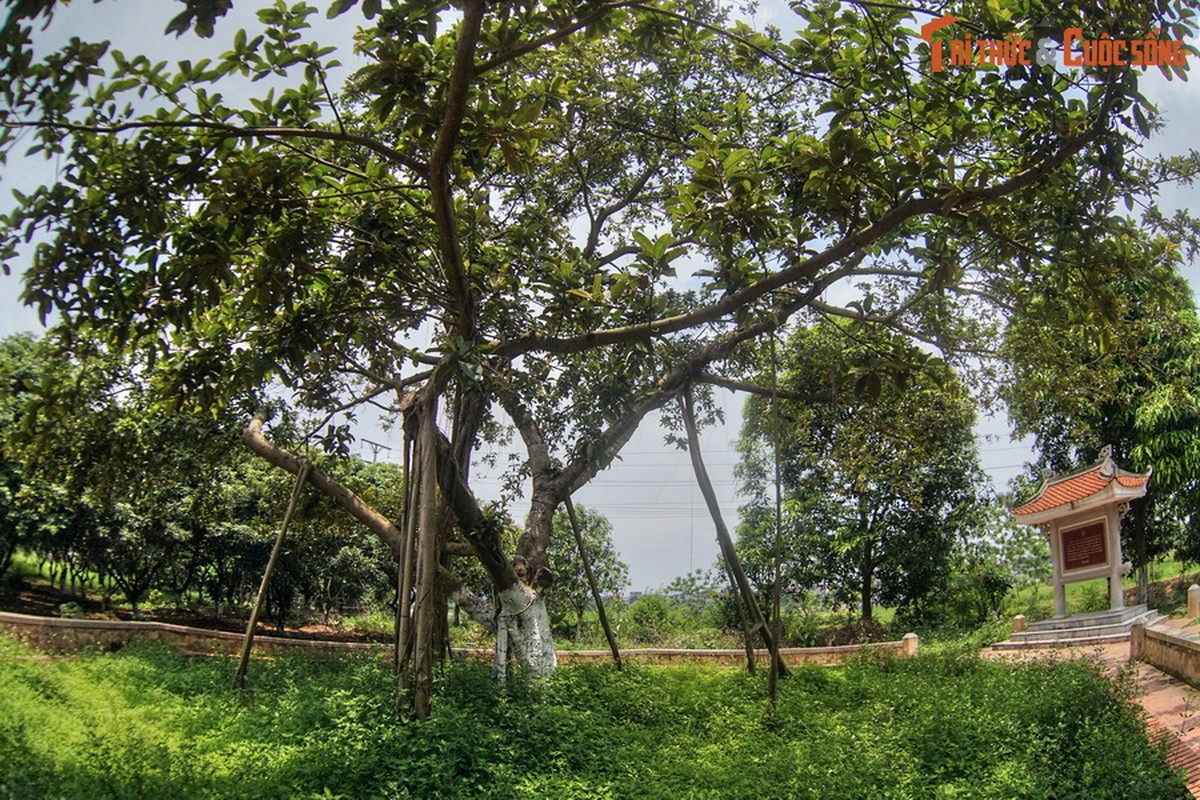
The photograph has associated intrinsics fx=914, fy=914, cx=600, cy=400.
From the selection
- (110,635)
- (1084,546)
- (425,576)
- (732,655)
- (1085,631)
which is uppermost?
(1084,546)

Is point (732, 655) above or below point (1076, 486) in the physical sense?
below

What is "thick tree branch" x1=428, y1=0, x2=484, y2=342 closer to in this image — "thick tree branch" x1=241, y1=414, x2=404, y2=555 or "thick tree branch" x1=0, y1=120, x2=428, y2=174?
"thick tree branch" x1=0, y1=120, x2=428, y2=174

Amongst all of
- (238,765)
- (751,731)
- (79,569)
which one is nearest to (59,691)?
(238,765)

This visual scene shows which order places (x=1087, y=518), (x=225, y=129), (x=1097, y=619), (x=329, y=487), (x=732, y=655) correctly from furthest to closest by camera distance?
1. (x=732, y=655)
2. (x=1087, y=518)
3. (x=1097, y=619)
4. (x=329, y=487)
5. (x=225, y=129)

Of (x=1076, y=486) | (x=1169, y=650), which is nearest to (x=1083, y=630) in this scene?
(x=1076, y=486)

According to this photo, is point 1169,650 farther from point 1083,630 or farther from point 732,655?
point 732,655

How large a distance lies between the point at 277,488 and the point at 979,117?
1105cm

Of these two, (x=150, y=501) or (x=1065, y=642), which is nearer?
(x=1065, y=642)

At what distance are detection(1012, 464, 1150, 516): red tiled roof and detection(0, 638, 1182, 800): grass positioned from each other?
7.42 meters

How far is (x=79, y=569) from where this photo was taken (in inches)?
702

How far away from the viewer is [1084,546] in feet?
53.9

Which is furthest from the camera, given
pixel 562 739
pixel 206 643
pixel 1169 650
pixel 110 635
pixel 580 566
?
pixel 580 566

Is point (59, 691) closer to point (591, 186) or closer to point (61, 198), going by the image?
point (61, 198)

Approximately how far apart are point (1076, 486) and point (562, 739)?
12728 mm
